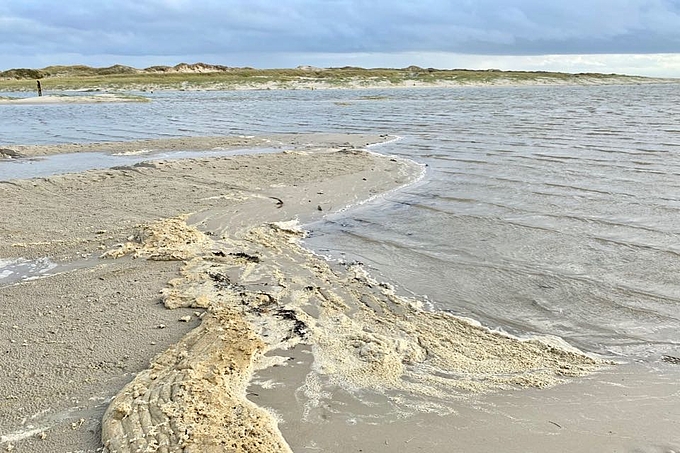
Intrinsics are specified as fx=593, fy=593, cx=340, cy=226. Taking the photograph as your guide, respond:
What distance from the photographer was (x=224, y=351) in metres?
4.41

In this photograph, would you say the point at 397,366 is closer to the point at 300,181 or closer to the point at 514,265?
the point at 514,265

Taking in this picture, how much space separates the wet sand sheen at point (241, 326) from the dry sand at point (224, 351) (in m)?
0.02

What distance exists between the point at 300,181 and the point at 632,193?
5.82 metres

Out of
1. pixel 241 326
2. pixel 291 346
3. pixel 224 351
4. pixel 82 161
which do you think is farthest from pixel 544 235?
pixel 82 161

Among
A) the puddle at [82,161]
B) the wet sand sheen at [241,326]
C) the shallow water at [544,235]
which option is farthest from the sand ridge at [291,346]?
the puddle at [82,161]

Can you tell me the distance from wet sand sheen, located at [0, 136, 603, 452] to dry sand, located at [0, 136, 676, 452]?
0.05ft

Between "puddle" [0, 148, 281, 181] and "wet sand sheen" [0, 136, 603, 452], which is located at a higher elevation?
"wet sand sheen" [0, 136, 603, 452]

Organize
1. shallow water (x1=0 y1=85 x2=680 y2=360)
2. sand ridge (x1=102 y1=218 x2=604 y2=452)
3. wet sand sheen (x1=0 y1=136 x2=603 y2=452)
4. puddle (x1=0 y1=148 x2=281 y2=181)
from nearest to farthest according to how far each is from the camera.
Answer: sand ridge (x1=102 y1=218 x2=604 y2=452) → wet sand sheen (x1=0 y1=136 x2=603 y2=452) → shallow water (x1=0 y1=85 x2=680 y2=360) → puddle (x1=0 y1=148 x2=281 y2=181)

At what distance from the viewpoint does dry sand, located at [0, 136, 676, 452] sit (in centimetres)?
348

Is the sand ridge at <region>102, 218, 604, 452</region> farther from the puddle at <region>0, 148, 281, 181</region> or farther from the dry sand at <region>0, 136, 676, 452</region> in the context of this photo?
the puddle at <region>0, 148, 281, 181</region>

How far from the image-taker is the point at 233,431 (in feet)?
11.1

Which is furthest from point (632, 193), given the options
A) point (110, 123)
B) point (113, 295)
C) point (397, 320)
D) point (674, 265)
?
point (110, 123)

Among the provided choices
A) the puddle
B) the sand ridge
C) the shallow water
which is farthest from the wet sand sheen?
the puddle

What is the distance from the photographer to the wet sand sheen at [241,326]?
3.56 m
